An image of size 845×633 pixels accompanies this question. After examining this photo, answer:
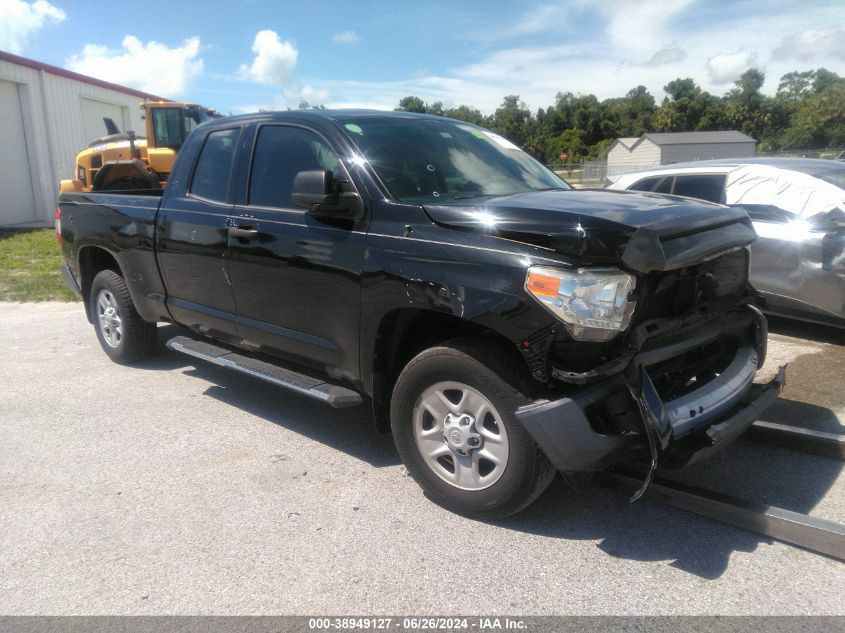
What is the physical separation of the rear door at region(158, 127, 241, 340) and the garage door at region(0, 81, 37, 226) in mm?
18266

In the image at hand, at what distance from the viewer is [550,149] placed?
7262cm

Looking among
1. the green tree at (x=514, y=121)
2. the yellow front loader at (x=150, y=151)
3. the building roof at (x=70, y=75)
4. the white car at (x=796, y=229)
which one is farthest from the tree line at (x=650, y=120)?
the white car at (x=796, y=229)

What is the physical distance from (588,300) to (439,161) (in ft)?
5.25

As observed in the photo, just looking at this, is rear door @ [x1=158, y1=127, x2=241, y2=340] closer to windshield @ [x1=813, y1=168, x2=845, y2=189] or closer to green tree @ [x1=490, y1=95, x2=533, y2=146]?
windshield @ [x1=813, y1=168, x2=845, y2=189]

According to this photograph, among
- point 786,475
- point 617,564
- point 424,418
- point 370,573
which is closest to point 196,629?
point 370,573

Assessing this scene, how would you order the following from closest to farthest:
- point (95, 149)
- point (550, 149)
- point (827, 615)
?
1. point (827, 615)
2. point (95, 149)
3. point (550, 149)

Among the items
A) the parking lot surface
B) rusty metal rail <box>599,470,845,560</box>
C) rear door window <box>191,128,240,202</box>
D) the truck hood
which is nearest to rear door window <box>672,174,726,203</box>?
the parking lot surface

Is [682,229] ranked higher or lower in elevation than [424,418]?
higher

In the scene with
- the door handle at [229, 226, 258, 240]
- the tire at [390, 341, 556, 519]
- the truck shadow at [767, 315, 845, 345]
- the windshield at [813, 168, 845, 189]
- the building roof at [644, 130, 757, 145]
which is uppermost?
the building roof at [644, 130, 757, 145]

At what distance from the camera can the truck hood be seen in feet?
9.57

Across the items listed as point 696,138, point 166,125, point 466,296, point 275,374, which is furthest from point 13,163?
point 696,138

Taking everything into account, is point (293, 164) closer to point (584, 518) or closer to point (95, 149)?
point (584, 518)

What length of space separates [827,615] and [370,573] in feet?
5.88

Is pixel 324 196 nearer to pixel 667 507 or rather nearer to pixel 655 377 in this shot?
pixel 655 377
